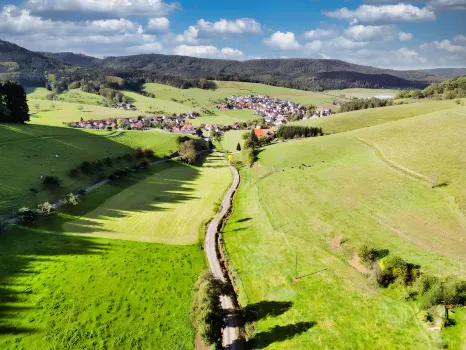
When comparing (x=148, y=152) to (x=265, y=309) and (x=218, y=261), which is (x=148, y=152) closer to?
(x=218, y=261)

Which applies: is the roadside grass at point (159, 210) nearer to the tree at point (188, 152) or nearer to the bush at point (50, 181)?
the bush at point (50, 181)

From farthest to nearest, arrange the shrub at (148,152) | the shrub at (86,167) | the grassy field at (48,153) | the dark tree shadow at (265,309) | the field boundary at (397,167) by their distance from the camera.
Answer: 1. the shrub at (148,152)
2. the shrub at (86,167)
3. the grassy field at (48,153)
4. the field boundary at (397,167)
5. the dark tree shadow at (265,309)

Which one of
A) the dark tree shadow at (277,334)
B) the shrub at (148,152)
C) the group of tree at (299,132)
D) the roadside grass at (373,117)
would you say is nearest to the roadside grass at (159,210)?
the shrub at (148,152)

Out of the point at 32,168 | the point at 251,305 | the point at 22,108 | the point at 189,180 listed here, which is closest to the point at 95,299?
the point at 251,305

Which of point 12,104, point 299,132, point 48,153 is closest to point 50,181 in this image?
point 48,153

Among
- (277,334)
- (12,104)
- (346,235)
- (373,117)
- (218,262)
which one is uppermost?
(12,104)

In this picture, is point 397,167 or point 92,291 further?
point 397,167

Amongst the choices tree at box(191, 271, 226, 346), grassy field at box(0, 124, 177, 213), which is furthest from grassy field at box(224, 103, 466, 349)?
grassy field at box(0, 124, 177, 213)

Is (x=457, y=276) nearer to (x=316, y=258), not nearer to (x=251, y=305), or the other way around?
(x=316, y=258)
